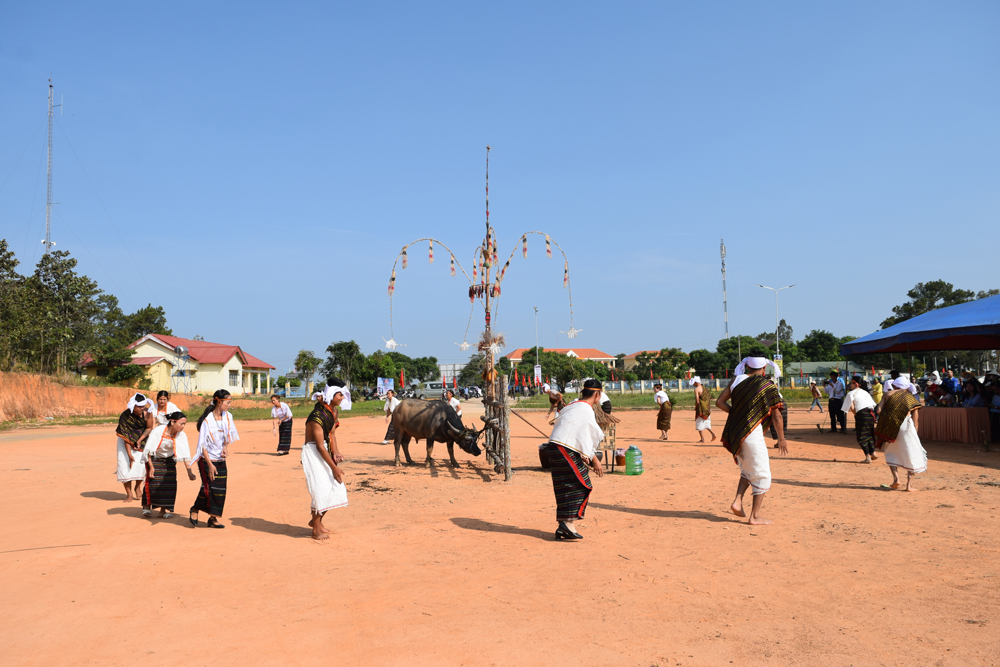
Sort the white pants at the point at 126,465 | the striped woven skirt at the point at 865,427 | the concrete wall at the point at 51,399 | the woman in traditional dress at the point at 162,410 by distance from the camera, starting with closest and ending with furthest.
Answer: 1. the woman in traditional dress at the point at 162,410
2. the white pants at the point at 126,465
3. the striped woven skirt at the point at 865,427
4. the concrete wall at the point at 51,399

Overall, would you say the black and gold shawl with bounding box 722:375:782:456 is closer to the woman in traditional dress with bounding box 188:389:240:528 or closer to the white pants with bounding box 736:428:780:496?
the white pants with bounding box 736:428:780:496

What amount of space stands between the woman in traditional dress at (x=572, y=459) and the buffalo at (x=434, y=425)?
18.2ft

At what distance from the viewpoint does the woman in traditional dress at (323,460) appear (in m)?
7.17

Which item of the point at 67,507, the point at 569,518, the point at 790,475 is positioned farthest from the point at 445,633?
the point at 790,475

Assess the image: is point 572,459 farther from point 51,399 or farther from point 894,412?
point 51,399

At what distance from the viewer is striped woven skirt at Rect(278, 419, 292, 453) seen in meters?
16.2

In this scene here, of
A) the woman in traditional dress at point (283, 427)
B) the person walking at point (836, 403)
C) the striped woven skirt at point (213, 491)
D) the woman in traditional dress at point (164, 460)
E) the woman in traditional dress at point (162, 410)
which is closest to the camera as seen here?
the striped woven skirt at point (213, 491)

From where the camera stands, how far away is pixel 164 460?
8.45m

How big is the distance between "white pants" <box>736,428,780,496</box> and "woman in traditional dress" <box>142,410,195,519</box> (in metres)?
7.06

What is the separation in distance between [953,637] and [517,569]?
3.46 meters

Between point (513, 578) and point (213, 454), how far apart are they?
13.9ft

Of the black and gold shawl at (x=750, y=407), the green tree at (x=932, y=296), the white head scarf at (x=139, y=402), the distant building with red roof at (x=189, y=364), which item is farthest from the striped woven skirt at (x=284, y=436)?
the green tree at (x=932, y=296)

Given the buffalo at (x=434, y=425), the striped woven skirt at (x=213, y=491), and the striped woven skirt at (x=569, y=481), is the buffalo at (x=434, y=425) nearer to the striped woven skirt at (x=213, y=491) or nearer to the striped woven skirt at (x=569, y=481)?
the striped woven skirt at (x=213, y=491)

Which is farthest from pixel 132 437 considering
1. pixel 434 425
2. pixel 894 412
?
pixel 894 412
